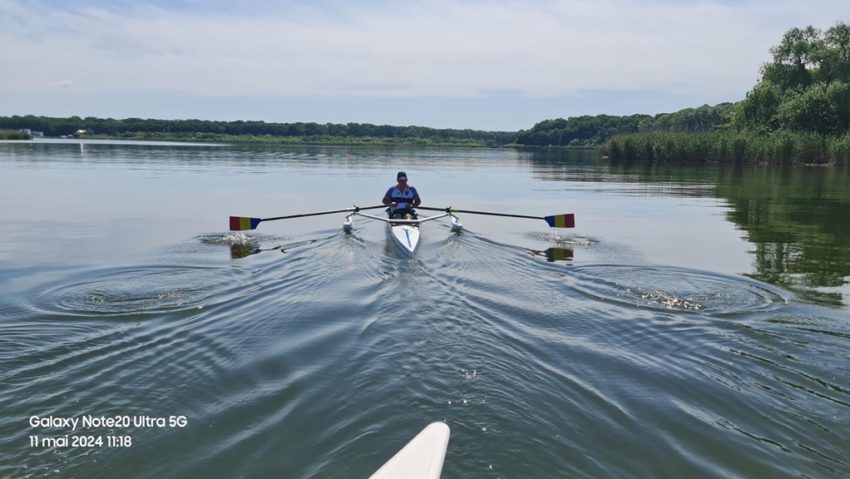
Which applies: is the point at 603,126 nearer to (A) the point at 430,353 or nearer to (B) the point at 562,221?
(B) the point at 562,221

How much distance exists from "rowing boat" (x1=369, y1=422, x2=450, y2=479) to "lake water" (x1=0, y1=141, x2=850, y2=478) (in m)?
0.42

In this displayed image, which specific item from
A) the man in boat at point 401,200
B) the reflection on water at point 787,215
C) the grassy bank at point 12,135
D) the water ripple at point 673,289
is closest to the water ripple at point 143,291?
the man in boat at point 401,200

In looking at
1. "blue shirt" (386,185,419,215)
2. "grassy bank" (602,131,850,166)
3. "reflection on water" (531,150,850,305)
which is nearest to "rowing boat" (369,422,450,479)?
"reflection on water" (531,150,850,305)

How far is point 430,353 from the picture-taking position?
7.67 meters

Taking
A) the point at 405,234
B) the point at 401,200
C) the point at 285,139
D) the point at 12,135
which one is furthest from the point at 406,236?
the point at 285,139

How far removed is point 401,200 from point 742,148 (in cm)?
4794

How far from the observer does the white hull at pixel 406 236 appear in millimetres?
14625

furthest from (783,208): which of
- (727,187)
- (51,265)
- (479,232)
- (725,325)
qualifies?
(51,265)

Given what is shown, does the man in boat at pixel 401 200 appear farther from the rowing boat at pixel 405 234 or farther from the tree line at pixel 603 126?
the tree line at pixel 603 126

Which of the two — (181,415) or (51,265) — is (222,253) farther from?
(181,415)

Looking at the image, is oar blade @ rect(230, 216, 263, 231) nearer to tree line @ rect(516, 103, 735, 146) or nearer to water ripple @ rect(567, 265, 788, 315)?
water ripple @ rect(567, 265, 788, 315)

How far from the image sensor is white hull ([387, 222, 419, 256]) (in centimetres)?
1462

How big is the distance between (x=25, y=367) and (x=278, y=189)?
87.3 ft

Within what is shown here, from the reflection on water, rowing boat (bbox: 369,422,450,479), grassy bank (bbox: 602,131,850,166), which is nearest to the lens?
rowing boat (bbox: 369,422,450,479)
